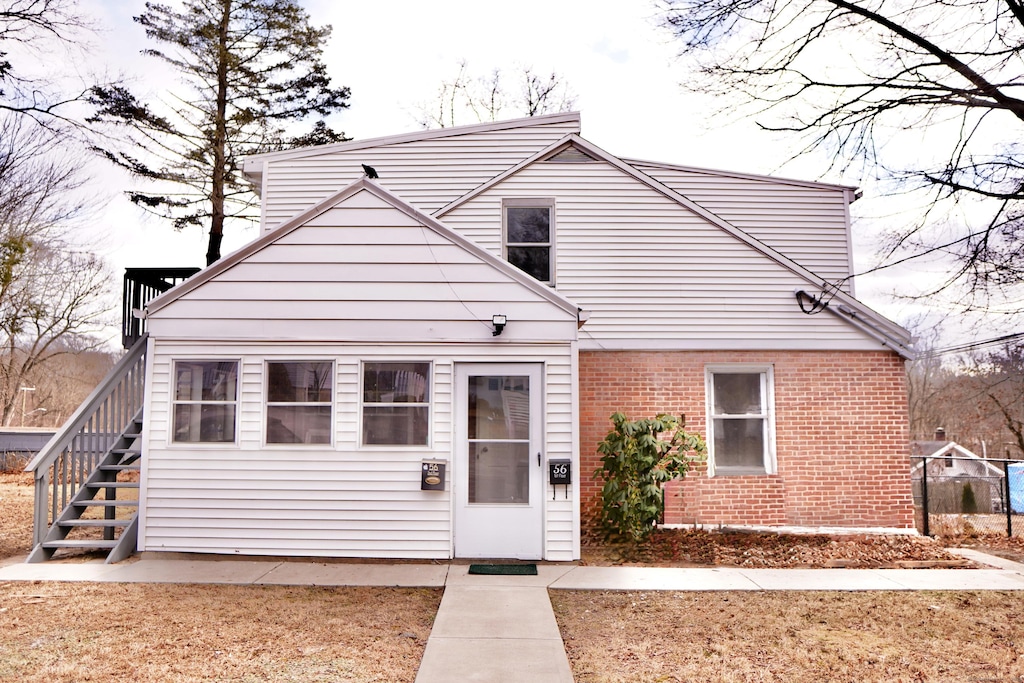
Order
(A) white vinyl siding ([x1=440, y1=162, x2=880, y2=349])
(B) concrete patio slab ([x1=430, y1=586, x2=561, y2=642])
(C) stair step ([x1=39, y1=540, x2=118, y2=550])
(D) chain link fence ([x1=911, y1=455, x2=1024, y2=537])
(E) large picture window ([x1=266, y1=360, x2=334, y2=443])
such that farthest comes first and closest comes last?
1. (D) chain link fence ([x1=911, y1=455, x2=1024, y2=537])
2. (A) white vinyl siding ([x1=440, y1=162, x2=880, y2=349])
3. (E) large picture window ([x1=266, y1=360, x2=334, y2=443])
4. (C) stair step ([x1=39, y1=540, x2=118, y2=550])
5. (B) concrete patio slab ([x1=430, y1=586, x2=561, y2=642])

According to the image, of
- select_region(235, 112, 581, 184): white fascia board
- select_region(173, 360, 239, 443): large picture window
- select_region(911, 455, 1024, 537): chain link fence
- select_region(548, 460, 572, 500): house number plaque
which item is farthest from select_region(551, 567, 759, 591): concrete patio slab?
select_region(235, 112, 581, 184): white fascia board

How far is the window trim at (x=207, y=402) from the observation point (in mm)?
8227

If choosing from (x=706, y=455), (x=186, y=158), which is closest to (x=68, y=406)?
(x=186, y=158)

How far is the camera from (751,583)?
741 cm

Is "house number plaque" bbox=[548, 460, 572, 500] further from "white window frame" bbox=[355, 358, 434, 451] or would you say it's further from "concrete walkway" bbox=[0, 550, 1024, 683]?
"white window frame" bbox=[355, 358, 434, 451]

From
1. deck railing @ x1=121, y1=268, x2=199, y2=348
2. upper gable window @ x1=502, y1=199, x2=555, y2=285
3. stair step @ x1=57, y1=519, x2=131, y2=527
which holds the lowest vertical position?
stair step @ x1=57, y1=519, x2=131, y2=527

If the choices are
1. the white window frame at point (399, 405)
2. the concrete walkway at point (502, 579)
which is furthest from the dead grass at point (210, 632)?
the white window frame at point (399, 405)

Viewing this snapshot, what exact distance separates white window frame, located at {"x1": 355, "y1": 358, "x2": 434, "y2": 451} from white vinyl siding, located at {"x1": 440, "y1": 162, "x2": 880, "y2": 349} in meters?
2.94

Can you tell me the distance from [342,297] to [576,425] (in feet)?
9.94

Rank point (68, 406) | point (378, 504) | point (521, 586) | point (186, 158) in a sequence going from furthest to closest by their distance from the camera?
point (68, 406) < point (186, 158) < point (378, 504) < point (521, 586)

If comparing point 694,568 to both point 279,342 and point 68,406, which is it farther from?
point 68,406

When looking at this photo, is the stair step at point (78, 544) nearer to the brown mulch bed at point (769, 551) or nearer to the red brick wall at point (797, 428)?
the brown mulch bed at point (769, 551)

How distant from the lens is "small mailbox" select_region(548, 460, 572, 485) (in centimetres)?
802

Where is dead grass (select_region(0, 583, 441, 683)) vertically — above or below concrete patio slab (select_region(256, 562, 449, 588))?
below
